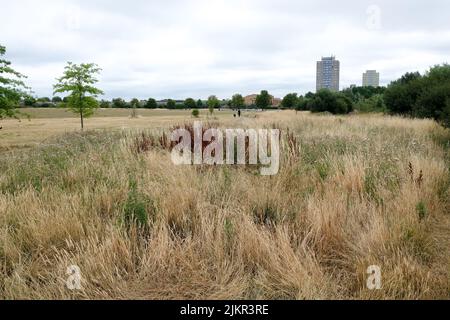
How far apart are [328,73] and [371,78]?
A: 2368 centimetres

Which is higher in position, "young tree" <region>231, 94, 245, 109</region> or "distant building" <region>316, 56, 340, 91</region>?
"distant building" <region>316, 56, 340, 91</region>

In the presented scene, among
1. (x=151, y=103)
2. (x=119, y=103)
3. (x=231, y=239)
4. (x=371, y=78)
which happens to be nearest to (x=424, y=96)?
(x=231, y=239)

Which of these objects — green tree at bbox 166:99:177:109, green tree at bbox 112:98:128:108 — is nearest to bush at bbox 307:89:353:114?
green tree at bbox 166:99:177:109

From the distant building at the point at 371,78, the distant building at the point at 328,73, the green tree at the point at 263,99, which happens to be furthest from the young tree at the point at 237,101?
the distant building at the point at 371,78

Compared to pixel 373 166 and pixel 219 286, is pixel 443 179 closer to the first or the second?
pixel 373 166

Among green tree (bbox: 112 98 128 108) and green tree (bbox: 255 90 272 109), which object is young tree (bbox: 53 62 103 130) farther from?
green tree (bbox: 112 98 128 108)

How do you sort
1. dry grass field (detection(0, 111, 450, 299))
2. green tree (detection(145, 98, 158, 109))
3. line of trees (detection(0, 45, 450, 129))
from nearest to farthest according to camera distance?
dry grass field (detection(0, 111, 450, 299))
line of trees (detection(0, 45, 450, 129))
green tree (detection(145, 98, 158, 109))

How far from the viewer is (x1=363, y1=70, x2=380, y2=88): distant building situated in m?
97.3

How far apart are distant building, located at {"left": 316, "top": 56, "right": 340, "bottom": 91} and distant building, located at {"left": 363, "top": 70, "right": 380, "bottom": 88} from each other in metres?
16.3

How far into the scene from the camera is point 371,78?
100375 millimetres

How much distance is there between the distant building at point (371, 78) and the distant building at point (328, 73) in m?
16.3

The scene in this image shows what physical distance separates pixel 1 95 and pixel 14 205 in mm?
16125

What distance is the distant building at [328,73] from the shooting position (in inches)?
4678
